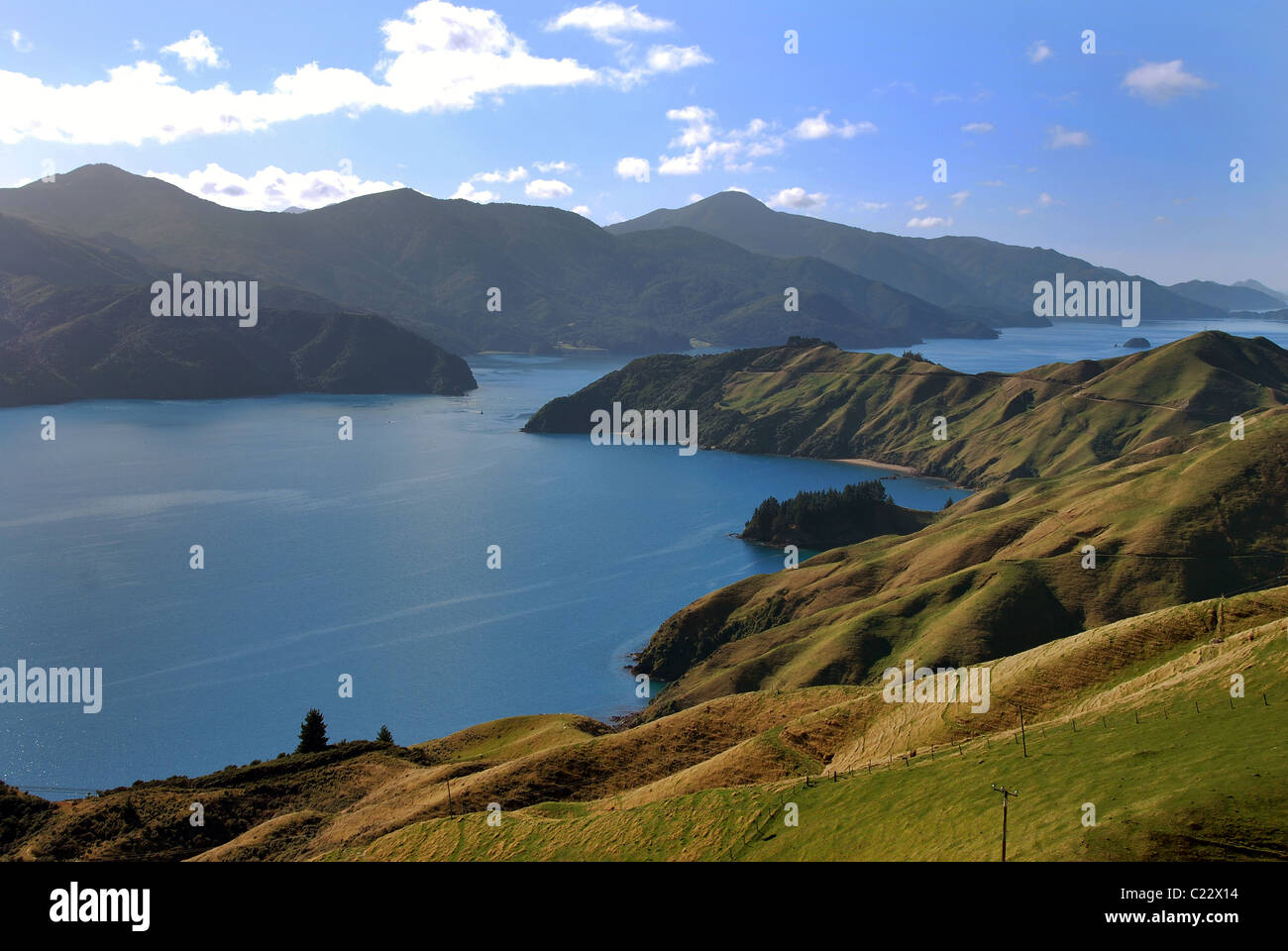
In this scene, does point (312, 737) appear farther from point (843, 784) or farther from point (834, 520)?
point (834, 520)

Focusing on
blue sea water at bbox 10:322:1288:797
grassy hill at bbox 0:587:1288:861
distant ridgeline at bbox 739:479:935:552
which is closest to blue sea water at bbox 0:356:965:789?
→ blue sea water at bbox 10:322:1288:797

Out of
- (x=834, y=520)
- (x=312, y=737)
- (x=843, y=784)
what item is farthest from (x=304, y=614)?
(x=843, y=784)

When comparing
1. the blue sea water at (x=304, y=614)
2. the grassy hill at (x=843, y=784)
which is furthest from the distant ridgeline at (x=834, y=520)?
the grassy hill at (x=843, y=784)

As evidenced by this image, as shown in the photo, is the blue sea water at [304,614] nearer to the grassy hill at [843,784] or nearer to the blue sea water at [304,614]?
the blue sea water at [304,614]

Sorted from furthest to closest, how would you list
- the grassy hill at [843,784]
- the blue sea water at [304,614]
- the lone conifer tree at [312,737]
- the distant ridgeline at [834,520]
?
the distant ridgeline at [834,520] → the blue sea water at [304,614] → the lone conifer tree at [312,737] → the grassy hill at [843,784]

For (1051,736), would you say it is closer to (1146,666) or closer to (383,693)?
(1146,666)

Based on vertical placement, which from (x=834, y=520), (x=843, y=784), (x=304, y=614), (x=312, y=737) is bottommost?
(x=304, y=614)
